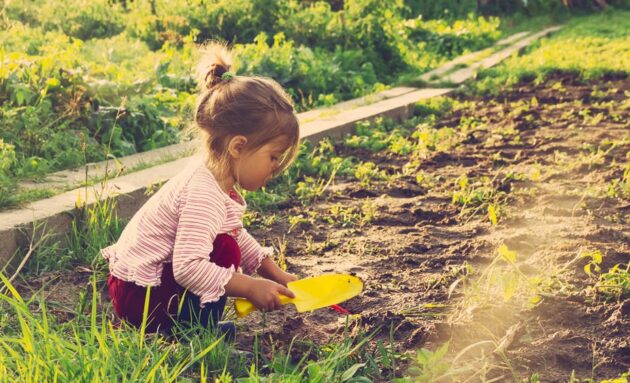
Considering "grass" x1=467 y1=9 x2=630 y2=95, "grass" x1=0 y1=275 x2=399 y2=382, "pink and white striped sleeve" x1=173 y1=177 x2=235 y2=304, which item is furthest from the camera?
"grass" x1=467 y1=9 x2=630 y2=95

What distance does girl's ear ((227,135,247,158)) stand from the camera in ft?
10.1

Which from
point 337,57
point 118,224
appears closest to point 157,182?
point 118,224

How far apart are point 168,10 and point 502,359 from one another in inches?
282

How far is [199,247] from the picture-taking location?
2961mm

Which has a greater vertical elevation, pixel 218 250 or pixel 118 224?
pixel 218 250

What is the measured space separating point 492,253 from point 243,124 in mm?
1436

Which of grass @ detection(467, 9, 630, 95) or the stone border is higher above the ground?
the stone border

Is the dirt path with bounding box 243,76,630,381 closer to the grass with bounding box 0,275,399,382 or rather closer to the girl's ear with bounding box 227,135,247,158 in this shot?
the grass with bounding box 0,275,399,382

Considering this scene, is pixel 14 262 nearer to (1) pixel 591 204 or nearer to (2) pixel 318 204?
(2) pixel 318 204

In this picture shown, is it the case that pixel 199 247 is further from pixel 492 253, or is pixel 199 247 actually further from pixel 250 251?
pixel 492 253

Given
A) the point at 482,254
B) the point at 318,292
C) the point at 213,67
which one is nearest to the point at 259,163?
the point at 213,67

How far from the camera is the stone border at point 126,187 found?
3.78m

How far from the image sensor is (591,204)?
4.57 metres

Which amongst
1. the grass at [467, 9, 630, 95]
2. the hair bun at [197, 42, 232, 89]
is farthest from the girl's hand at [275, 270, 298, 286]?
the grass at [467, 9, 630, 95]
